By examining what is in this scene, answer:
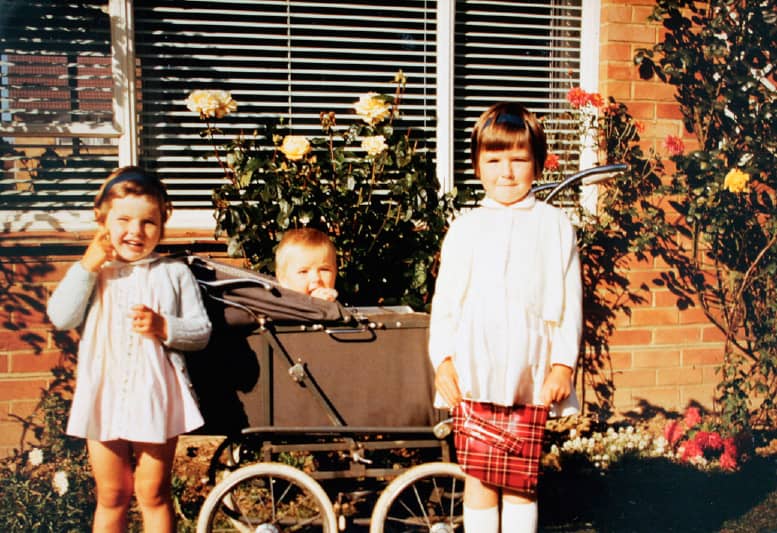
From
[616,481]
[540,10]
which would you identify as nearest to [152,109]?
[540,10]

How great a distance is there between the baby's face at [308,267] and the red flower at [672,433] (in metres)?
2.33

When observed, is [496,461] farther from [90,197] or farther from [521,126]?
[90,197]

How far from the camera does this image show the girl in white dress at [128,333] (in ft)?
8.58

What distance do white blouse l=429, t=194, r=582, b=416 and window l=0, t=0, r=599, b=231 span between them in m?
1.88

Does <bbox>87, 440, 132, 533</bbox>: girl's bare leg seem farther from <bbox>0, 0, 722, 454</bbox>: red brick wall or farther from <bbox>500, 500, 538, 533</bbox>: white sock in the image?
<bbox>0, 0, 722, 454</bbox>: red brick wall

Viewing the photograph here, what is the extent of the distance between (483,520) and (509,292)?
80 centimetres

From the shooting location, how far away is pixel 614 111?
15.0 feet

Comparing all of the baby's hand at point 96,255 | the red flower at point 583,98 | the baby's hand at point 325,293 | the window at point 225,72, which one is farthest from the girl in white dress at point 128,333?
the red flower at point 583,98

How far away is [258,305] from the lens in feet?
9.21

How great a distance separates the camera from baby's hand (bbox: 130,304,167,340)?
259 cm

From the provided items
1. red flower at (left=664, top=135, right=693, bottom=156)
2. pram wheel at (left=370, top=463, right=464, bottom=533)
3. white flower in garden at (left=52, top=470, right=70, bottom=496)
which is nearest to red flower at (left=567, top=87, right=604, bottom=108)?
red flower at (left=664, top=135, right=693, bottom=156)

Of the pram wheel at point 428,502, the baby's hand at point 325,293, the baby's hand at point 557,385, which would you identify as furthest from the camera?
the baby's hand at point 325,293

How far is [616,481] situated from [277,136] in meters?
2.38

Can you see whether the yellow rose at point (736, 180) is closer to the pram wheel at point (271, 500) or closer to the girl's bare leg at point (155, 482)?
the pram wheel at point (271, 500)
